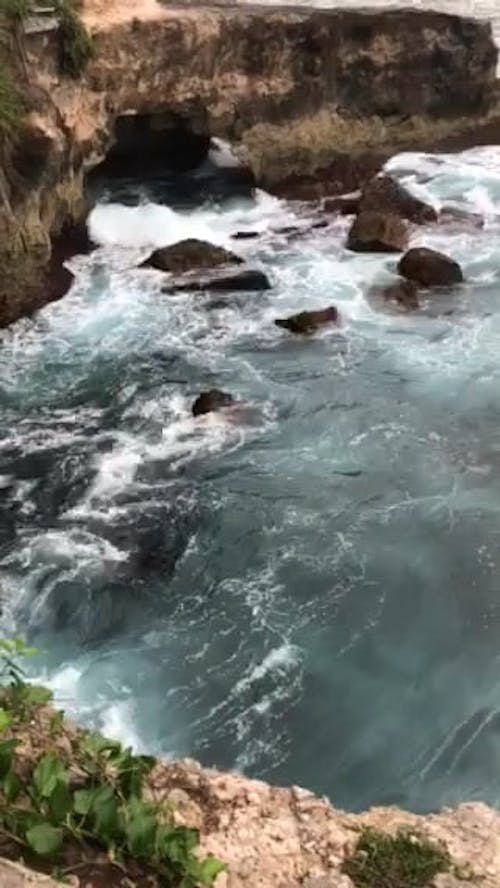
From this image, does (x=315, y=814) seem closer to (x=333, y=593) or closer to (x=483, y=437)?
(x=333, y=593)

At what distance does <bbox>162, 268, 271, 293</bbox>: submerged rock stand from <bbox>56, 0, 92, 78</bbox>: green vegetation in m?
4.28

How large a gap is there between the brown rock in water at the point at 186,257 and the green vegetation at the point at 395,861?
13.1m

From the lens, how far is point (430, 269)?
656 inches

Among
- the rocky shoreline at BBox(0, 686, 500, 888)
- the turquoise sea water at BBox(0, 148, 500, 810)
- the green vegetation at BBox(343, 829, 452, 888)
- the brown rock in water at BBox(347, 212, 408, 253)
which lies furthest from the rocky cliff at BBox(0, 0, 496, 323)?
the green vegetation at BBox(343, 829, 452, 888)

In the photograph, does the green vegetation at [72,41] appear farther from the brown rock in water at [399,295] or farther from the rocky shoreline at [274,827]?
the rocky shoreline at [274,827]

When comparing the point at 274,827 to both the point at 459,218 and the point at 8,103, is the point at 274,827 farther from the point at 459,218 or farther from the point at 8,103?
the point at 459,218

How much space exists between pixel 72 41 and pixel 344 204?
18.2 ft

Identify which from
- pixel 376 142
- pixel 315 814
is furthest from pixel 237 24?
pixel 315 814

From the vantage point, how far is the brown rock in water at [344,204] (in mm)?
Answer: 19453

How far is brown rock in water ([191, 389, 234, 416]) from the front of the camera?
13180 millimetres

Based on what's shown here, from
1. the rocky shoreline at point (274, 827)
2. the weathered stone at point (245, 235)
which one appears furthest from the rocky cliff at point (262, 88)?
the rocky shoreline at point (274, 827)

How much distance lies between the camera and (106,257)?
17.7 meters

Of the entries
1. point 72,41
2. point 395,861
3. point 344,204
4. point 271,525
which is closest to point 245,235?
point 344,204

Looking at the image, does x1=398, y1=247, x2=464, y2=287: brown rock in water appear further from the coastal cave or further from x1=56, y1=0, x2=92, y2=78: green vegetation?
x1=56, y1=0, x2=92, y2=78: green vegetation
